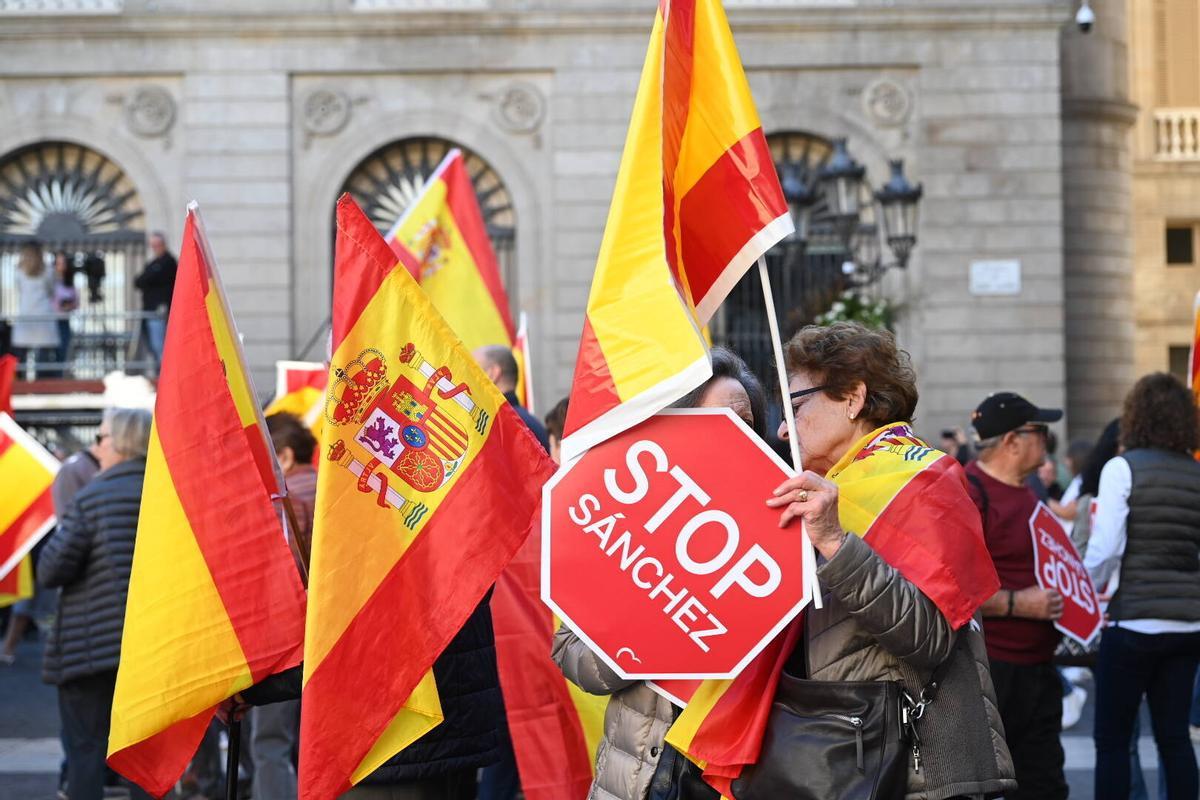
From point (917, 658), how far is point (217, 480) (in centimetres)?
231

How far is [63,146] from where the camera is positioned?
22.9 metres

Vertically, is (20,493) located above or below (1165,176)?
below

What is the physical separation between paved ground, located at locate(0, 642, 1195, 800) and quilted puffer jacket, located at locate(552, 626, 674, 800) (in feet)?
17.0

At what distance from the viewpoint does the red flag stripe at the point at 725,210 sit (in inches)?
151

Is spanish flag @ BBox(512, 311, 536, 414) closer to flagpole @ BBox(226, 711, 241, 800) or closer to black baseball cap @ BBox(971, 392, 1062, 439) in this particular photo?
black baseball cap @ BBox(971, 392, 1062, 439)

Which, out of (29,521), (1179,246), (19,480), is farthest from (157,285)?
(1179,246)

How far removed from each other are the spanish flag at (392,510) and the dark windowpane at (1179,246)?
2885 cm

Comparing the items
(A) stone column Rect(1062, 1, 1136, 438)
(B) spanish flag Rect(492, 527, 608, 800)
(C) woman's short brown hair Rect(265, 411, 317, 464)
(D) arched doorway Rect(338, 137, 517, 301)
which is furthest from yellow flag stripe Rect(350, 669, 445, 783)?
(A) stone column Rect(1062, 1, 1136, 438)

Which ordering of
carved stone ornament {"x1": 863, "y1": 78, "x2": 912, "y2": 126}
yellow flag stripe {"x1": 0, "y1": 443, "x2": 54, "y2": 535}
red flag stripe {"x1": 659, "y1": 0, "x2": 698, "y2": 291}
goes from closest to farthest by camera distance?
red flag stripe {"x1": 659, "y1": 0, "x2": 698, "y2": 291}, yellow flag stripe {"x1": 0, "y1": 443, "x2": 54, "y2": 535}, carved stone ornament {"x1": 863, "y1": 78, "x2": 912, "y2": 126}

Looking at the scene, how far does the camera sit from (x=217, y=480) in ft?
16.1

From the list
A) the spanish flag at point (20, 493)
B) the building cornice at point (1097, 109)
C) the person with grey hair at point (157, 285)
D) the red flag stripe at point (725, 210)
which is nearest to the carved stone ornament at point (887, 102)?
the building cornice at point (1097, 109)

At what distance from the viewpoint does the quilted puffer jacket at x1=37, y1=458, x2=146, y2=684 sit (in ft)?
22.5

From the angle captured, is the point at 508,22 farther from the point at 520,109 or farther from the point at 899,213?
the point at 899,213

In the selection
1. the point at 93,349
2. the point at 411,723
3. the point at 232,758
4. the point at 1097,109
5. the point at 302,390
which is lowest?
the point at 232,758
